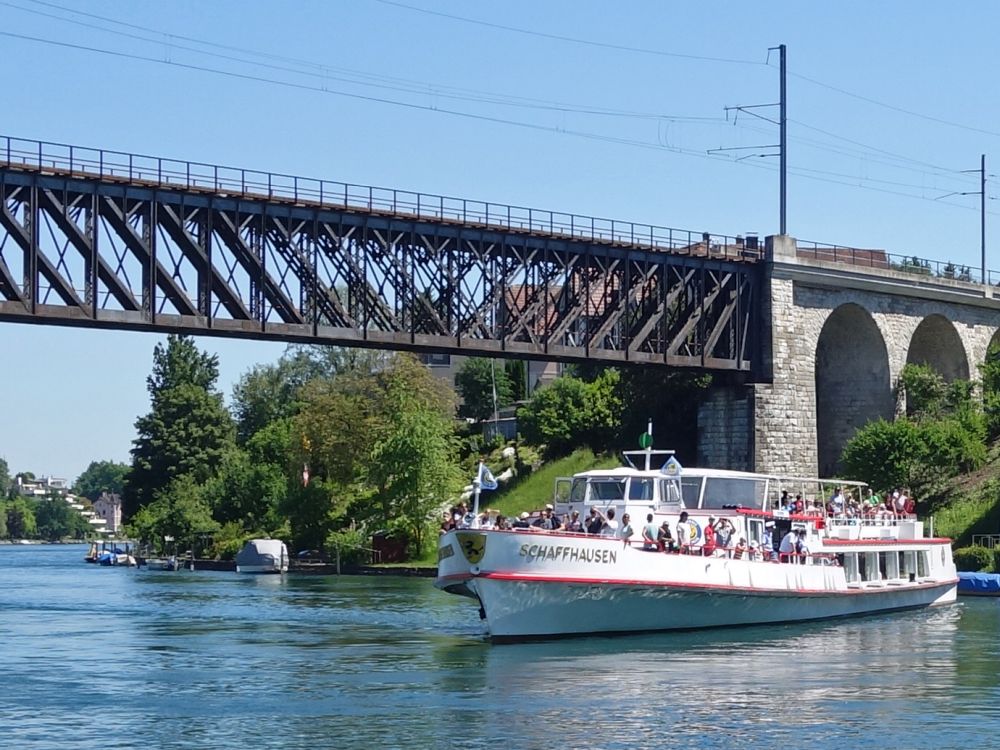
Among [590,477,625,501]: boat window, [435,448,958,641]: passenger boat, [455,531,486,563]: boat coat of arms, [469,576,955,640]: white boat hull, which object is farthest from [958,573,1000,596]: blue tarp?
[455,531,486,563]: boat coat of arms

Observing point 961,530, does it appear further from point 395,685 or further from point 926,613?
point 395,685

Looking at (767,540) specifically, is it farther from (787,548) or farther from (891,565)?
(891,565)

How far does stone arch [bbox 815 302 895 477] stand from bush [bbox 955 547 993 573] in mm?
17192

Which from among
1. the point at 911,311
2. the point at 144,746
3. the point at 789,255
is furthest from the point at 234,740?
the point at 911,311

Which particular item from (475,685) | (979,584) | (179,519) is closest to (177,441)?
(179,519)

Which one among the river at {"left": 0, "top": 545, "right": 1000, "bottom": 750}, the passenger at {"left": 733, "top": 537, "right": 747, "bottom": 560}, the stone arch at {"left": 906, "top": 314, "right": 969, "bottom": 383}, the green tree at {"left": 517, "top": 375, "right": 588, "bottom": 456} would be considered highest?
the stone arch at {"left": 906, "top": 314, "right": 969, "bottom": 383}

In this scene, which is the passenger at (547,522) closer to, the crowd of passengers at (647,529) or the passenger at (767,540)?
the crowd of passengers at (647,529)

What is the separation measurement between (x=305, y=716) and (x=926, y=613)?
97.8 feet

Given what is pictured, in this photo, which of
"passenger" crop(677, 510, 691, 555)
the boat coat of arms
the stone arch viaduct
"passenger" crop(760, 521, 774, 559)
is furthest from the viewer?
the stone arch viaduct

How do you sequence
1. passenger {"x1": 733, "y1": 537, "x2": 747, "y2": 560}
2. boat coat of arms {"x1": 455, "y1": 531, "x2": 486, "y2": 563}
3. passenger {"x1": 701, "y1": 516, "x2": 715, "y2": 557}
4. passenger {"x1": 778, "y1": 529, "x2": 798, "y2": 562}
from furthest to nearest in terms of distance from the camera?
passenger {"x1": 778, "y1": 529, "x2": 798, "y2": 562}
passenger {"x1": 733, "y1": 537, "x2": 747, "y2": 560}
passenger {"x1": 701, "y1": 516, "x2": 715, "y2": 557}
boat coat of arms {"x1": 455, "y1": 531, "x2": 486, "y2": 563}

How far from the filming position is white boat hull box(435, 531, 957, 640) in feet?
137

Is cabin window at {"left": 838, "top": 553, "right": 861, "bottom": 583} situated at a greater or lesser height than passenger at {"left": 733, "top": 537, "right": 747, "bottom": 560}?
lesser

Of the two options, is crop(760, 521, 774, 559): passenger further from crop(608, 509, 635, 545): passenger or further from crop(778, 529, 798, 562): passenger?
crop(608, 509, 635, 545): passenger

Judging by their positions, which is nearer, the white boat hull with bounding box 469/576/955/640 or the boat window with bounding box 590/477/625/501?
the white boat hull with bounding box 469/576/955/640
